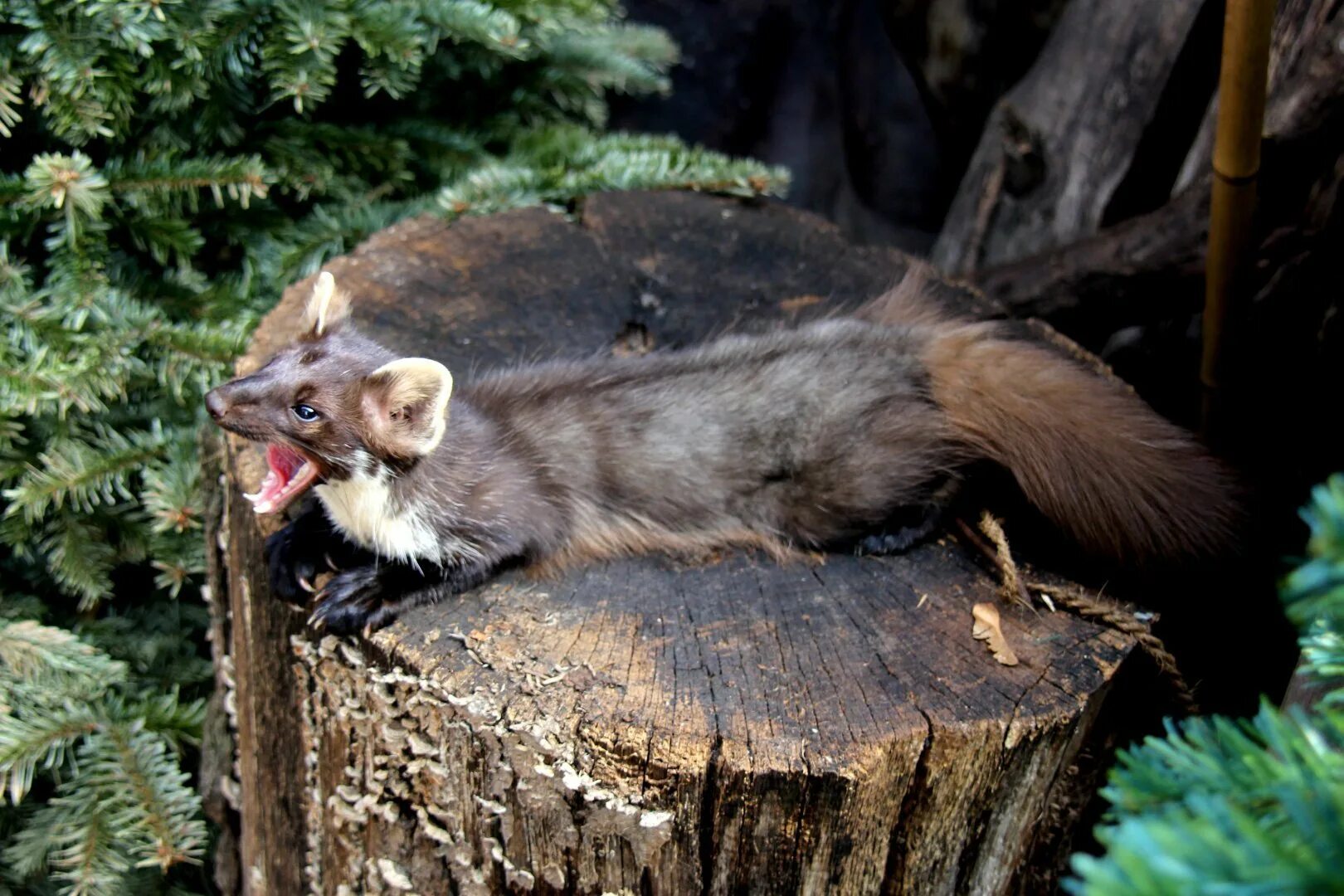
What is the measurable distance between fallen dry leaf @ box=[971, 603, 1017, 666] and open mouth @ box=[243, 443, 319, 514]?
3.68 feet

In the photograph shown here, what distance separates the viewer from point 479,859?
1.73m

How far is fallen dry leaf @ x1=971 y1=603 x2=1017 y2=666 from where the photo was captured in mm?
1733

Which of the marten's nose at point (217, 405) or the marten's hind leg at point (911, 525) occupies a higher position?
the marten's hind leg at point (911, 525)

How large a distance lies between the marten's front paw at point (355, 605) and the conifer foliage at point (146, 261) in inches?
27.8

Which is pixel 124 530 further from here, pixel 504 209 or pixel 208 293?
pixel 504 209

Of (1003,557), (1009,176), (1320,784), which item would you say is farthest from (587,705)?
(1009,176)

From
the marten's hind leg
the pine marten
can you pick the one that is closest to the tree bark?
the pine marten

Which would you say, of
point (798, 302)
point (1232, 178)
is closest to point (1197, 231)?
point (1232, 178)

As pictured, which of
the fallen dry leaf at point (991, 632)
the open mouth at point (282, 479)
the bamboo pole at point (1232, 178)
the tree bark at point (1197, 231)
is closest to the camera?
the fallen dry leaf at point (991, 632)

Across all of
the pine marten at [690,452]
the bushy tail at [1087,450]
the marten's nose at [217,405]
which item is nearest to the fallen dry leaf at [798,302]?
the pine marten at [690,452]

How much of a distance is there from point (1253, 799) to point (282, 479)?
1.59 metres

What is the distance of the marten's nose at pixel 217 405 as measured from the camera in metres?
1.78

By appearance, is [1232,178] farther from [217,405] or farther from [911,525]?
[217,405]

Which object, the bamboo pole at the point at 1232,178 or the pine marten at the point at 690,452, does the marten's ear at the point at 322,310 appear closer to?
the pine marten at the point at 690,452
